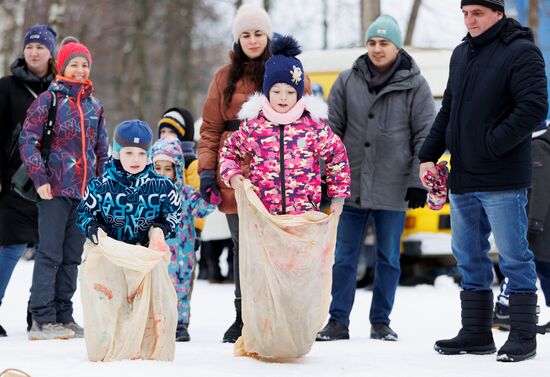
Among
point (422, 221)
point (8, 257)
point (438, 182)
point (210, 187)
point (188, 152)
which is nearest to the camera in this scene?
point (438, 182)

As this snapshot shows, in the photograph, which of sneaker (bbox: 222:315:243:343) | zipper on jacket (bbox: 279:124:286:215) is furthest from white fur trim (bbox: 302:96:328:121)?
sneaker (bbox: 222:315:243:343)

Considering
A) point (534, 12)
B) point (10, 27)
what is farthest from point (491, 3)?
point (10, 27)

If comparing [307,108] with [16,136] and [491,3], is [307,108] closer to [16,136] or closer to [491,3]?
[491,3]

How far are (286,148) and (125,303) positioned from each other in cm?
123

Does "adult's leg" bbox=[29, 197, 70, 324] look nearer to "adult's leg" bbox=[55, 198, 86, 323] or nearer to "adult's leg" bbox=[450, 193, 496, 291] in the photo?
"adult's leg" bbox=[55, 198, 86, 323]

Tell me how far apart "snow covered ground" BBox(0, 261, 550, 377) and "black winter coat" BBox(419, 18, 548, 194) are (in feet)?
3.38

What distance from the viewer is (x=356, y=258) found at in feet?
25.6

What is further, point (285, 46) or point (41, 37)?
point (41, 37)

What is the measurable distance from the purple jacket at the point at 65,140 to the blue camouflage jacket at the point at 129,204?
143 centimetres

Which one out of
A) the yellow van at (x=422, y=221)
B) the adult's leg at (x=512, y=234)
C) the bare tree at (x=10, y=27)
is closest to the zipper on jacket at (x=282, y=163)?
the adult's leg at (x=512, y=234)

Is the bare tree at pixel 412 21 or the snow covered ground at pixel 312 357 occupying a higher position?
the bare tree at pixel 412 21

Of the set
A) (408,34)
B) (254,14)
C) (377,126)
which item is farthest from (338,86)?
(408,34)

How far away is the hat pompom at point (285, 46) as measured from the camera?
259 inches

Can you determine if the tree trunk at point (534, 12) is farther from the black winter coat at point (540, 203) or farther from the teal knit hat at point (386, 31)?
the teal knit hat at point (386, 31)
